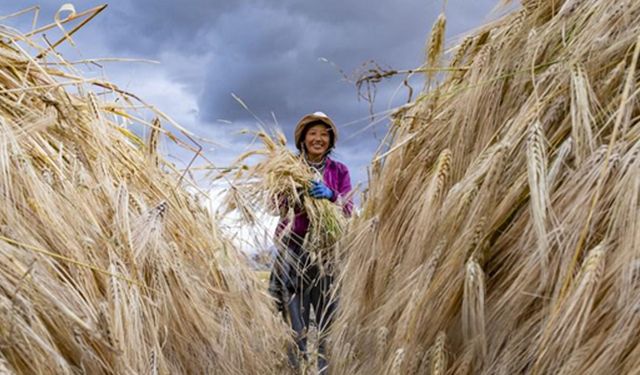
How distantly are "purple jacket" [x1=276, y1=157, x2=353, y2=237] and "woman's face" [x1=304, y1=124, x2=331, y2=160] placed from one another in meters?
0.09

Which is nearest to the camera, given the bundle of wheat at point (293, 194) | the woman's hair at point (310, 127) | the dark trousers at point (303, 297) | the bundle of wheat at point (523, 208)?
the bundle of wheat at point (523, 208)

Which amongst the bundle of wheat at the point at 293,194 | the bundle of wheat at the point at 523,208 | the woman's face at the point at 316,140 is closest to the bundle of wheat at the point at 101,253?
the bundle of wheat at the point at 523,208

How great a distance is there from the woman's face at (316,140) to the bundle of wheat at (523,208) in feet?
9.06

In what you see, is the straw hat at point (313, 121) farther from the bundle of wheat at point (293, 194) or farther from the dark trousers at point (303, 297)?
the dark trousers at point (303, 297)

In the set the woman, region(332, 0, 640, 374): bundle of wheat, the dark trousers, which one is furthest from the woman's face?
region(332, 0, 640, 374): bundle of wheat

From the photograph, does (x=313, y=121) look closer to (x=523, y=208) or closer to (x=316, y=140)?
(x=316, y=140)

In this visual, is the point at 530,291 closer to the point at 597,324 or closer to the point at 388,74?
the point at 597,324

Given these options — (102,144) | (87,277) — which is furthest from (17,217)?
(102,144)

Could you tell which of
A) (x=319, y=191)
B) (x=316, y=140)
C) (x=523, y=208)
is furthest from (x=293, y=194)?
(x=523, y=208)

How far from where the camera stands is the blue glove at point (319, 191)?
436 centimetres

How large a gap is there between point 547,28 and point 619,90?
0.27m

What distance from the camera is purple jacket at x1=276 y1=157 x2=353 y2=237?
4.41 metres

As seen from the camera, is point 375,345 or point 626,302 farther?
point 375,345

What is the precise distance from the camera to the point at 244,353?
2.48 meters
